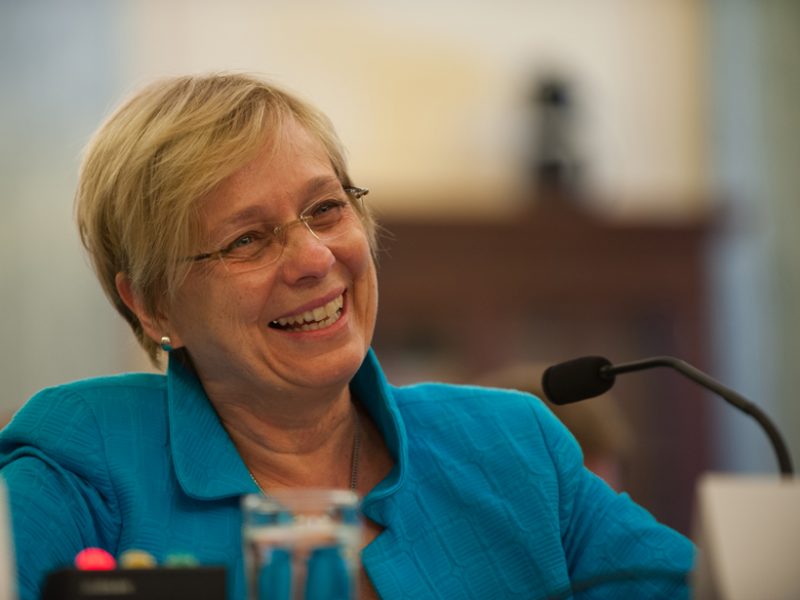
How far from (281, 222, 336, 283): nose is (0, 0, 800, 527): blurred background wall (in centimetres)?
376

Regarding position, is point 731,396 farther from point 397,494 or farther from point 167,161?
point 167,161

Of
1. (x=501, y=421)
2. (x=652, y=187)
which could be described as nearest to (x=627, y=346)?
(x=652, y=187)

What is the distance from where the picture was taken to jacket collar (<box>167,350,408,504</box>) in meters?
1.75

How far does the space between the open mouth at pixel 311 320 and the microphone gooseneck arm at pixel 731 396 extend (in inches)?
15.7

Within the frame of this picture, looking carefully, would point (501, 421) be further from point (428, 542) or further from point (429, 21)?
point (429, 21)

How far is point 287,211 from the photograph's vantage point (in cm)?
181

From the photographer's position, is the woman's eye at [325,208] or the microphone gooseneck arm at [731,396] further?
the woman's eye at [325,208]

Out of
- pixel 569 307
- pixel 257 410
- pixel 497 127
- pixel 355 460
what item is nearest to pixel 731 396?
pixel 355 460

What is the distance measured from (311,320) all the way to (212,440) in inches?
8.9

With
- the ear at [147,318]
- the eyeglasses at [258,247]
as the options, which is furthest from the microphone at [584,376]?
the ear at [147,318]

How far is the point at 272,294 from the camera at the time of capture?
180 cm

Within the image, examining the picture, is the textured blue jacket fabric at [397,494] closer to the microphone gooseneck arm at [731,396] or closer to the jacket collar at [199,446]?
the jacket collar at [199,446]

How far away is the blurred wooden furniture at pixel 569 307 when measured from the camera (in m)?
5.66

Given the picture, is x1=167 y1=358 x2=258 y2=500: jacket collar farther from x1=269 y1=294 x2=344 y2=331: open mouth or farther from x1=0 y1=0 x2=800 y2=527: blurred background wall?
x1=0 y1=0 x2=800 y2=527: blurred background wall
